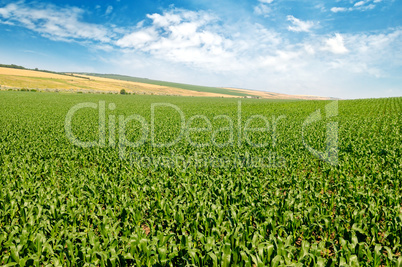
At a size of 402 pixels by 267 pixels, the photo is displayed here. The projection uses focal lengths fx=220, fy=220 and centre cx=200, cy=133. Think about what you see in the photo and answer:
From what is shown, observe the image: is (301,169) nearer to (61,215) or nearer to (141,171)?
(141,171)

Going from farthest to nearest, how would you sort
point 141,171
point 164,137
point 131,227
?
1. point 164,137
2. point 141,171
3. point 131,227

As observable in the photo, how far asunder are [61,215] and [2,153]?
9788mm

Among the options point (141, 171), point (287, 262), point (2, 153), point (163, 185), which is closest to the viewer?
point (287, 262)

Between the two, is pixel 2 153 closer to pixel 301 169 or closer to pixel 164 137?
pixel 164 137

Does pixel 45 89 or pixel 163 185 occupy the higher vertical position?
pixel 45 89

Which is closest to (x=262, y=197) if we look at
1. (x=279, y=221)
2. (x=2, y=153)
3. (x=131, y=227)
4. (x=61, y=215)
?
(x=279, y=221)

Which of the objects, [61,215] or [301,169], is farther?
[301,169]

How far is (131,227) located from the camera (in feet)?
18.5

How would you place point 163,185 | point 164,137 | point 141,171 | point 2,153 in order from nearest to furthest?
point 163,185 → point 141,171 → point 2,153 → point 164,137

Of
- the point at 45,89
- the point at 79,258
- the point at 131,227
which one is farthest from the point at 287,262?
the point at 45,89

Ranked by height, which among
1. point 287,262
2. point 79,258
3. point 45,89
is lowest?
point 79,258

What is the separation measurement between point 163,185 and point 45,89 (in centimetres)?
11671

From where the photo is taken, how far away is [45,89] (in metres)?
99.9

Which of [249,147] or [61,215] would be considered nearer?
[61,215]
